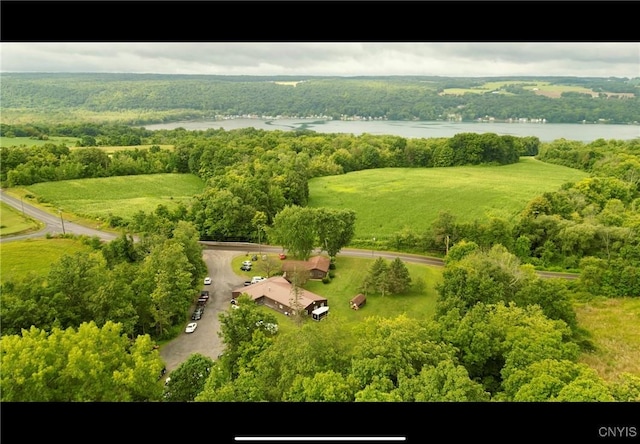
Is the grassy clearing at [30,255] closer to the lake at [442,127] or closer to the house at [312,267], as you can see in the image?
the lake at [442,127]

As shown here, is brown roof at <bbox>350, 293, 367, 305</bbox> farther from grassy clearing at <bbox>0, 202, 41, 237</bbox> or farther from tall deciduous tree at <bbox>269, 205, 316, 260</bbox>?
grassy clearing at <bbox>0, 202, 41, 237</bbox>

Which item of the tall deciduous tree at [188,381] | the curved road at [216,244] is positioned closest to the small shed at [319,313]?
the curved road at [216,244]

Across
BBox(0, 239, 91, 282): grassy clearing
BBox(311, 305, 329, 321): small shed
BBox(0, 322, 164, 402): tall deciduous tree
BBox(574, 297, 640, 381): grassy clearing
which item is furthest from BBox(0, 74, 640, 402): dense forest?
BBox(311, 305, 329, 321): small shed

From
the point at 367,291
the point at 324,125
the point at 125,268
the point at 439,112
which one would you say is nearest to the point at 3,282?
the point at 125,268

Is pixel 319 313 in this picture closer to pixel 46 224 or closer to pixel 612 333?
pixel 46 224

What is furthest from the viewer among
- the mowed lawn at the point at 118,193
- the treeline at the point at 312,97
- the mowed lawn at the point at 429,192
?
the mowed lawn at the point at 429,192

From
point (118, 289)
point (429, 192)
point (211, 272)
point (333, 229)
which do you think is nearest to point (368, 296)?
point (333, 229)
